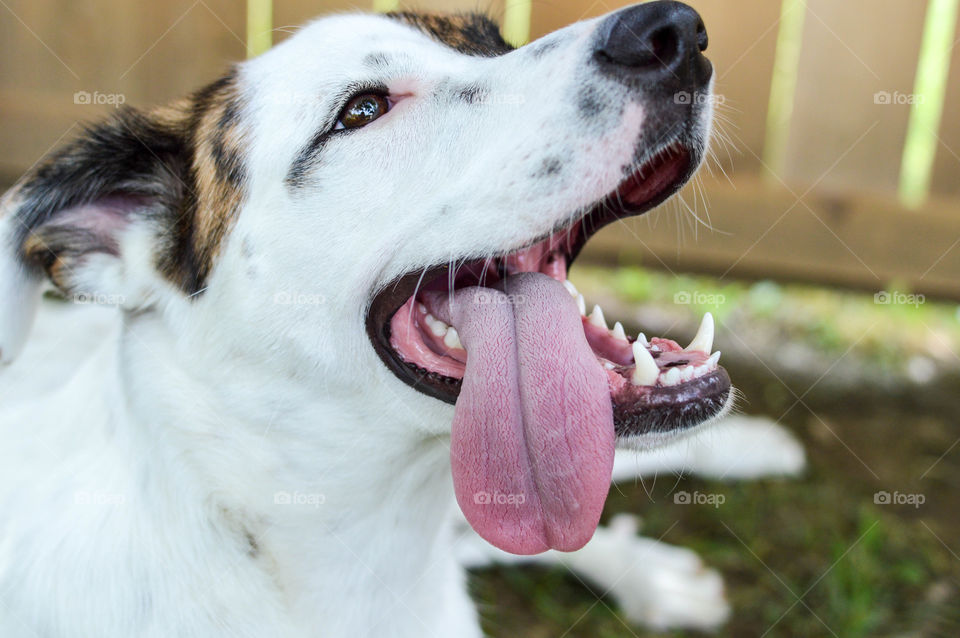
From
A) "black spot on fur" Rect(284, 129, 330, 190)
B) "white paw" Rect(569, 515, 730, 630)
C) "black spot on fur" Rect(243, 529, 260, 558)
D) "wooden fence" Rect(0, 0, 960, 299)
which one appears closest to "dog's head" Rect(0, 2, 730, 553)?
"black spot on fur" Rect(284, 129, 330, 190)

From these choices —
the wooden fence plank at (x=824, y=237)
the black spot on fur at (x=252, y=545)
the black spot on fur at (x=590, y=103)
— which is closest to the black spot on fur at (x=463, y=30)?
the black spot on fur at (x=590, y=103)

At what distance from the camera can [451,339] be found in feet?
6.34

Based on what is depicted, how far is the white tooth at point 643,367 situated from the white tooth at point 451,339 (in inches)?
15.1

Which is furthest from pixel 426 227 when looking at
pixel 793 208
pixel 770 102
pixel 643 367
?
pixel 770 102

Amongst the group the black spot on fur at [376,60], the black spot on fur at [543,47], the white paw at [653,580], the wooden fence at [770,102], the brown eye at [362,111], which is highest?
the black spot on fur at [376,60]

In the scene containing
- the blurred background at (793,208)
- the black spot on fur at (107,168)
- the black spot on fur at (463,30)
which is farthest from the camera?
the blurred background at (793,208)

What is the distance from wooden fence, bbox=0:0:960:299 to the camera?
4.25 m

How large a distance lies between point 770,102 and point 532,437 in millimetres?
3333

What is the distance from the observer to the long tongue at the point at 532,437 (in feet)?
5.66

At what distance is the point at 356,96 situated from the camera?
1953mm

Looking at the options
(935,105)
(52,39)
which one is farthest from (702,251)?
(52,39)

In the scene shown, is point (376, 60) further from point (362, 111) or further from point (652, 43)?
point (652, 43)

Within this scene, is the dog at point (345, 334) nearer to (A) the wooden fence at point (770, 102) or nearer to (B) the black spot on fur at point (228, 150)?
(B) the black spot on fur at point (228, 150)

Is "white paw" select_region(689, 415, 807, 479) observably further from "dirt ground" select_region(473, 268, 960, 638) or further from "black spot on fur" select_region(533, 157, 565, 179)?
"black spot on fur" select_region(533, 157, 565, 179)
